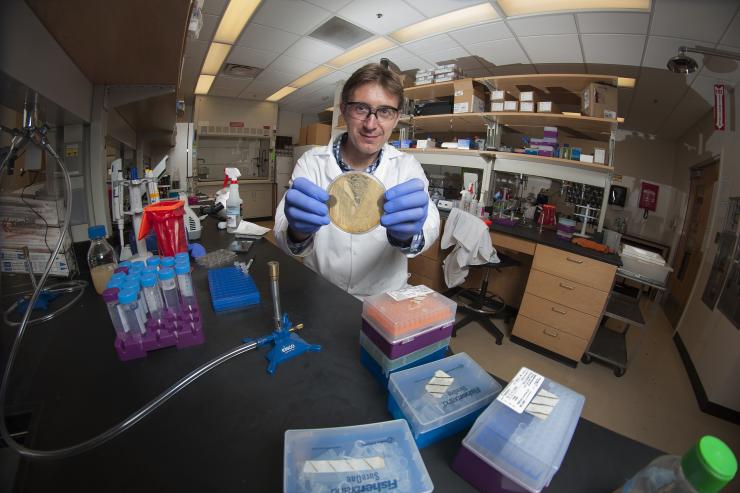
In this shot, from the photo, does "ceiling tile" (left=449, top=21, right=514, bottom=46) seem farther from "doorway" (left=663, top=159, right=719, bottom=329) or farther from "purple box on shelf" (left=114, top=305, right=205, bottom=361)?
"purple box on shelf" (left=114, top=305, right=205, bottom=361)

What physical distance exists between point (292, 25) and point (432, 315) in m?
3.83

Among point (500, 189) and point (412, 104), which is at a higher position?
point (412, 104)

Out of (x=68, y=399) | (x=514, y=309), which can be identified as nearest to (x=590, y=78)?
(x=514, y=309)

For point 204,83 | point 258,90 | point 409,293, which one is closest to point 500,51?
point 409,293

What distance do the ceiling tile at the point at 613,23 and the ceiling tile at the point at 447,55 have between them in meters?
1.21

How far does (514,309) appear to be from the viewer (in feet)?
10.2

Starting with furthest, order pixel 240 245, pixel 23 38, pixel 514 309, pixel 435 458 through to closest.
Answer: pixel 514 309, pixel 240 245, pixel 23 38, pixel 435 458

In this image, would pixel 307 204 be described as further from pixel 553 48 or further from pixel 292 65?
pixel 292 65

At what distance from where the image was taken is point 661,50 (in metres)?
2.58

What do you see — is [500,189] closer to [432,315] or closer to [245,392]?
[432,315]

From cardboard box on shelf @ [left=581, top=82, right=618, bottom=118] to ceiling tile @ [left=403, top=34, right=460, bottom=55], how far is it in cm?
153

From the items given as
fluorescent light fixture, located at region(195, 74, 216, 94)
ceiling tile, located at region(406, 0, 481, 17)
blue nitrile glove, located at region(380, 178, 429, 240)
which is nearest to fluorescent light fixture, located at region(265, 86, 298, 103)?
fluorescent light fixture, located at region(195, 74, 216, 94)

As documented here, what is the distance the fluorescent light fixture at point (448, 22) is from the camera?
2611mm

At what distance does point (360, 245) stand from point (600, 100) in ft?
8.63
